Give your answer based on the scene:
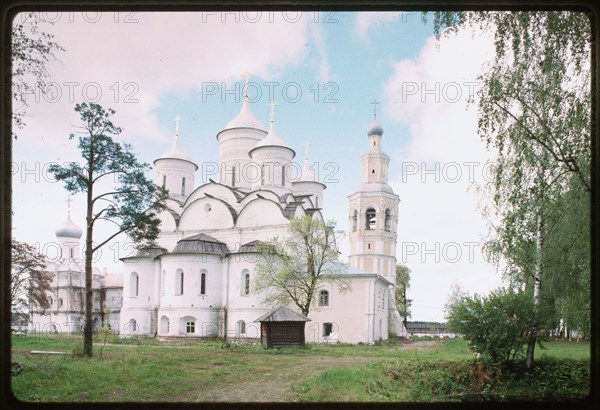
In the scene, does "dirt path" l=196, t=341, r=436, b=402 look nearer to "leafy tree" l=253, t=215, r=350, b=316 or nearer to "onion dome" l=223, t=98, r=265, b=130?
"leafy tree" l=253, t=215, r=350, b=316

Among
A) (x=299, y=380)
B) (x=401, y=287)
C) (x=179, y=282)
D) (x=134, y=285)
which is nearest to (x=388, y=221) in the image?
(x=401, y=287)

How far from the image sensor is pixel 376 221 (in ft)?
54.6

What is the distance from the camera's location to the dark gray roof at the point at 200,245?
15.4 m

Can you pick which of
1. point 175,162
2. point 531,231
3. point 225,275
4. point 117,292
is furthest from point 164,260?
point 531,231

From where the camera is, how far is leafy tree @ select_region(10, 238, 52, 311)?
670 cm

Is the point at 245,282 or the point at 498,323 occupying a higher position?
the point at 498,323

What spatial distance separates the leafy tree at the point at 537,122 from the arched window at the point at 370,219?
32.9 ft

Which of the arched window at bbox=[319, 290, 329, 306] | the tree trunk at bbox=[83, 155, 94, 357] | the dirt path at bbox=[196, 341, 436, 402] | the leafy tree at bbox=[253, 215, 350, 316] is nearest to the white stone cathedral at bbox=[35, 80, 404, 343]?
the arched window at bbox=[319, 290, 329, 306]

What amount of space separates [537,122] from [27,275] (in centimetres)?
700

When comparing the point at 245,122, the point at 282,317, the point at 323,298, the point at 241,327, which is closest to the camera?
the point at 282,317

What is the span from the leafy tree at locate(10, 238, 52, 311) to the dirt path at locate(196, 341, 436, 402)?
9.23ft

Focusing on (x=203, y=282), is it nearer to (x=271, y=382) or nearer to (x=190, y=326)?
(x=190, y=326)

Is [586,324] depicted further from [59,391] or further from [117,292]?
[117,292]

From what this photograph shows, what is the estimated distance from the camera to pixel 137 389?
5652 millimetres
